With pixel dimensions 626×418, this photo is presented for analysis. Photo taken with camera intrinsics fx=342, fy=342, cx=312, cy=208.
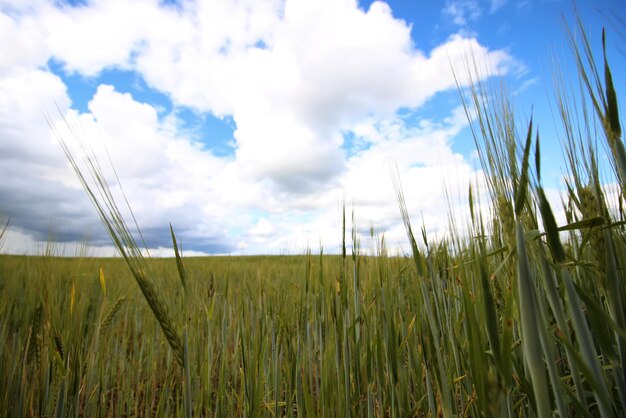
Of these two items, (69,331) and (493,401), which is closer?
(493,401)

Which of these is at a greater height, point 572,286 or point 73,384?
point 572,286

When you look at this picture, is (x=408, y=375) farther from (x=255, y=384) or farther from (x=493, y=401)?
(x=493, y=401)

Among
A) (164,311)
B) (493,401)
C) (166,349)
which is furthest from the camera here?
(166,349)


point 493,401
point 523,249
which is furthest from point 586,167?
point 493,401

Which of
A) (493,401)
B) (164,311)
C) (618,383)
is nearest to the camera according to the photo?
(493,401)

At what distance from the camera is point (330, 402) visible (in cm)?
94

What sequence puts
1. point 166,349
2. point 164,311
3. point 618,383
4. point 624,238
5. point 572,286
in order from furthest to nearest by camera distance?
Result: 1. point 166,349
2. point 624,238
3. point 164,311
4. point 618,383
5. point 572,286

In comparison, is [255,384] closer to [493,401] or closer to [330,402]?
[330,402]

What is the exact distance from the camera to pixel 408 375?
1.29 meters

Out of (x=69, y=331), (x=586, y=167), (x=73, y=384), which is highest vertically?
(x=586, y=167)

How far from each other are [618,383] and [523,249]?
0.41m

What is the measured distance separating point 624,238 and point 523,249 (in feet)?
2.40

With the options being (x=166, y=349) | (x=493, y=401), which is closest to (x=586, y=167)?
(x=493, y=401)

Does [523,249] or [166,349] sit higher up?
[523,249]
